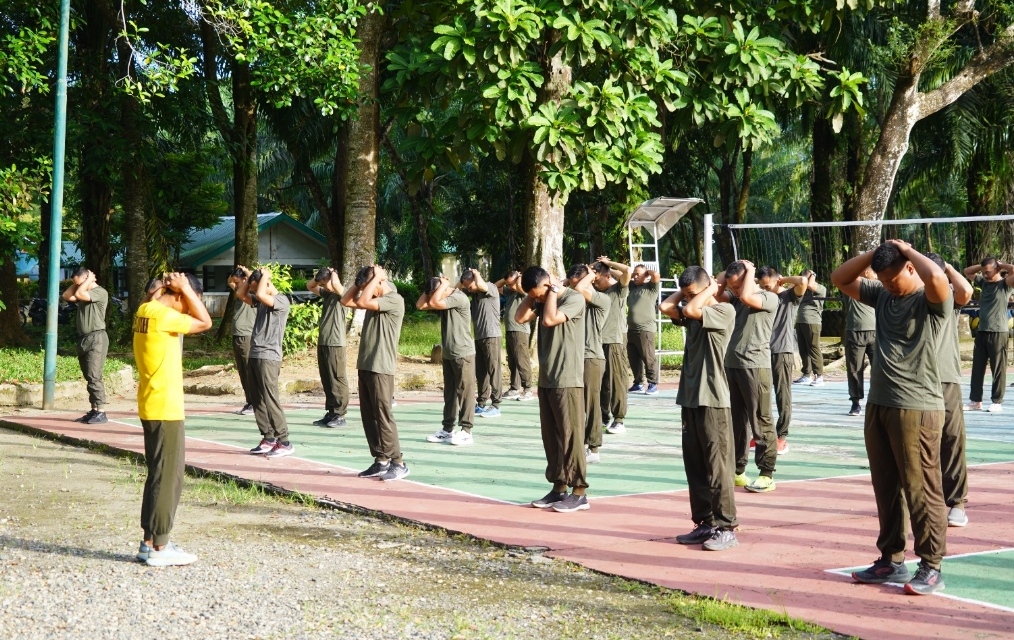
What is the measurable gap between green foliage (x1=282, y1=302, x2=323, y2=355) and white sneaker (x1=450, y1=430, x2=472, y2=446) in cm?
730

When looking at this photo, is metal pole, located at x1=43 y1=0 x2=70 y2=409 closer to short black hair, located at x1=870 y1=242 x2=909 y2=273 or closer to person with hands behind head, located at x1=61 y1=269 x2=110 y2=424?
person with hands behind head, located at x1=61 y1=269 x2=110 y2=424

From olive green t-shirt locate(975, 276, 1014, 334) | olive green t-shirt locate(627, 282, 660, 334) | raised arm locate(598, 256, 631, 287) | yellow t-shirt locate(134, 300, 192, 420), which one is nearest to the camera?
yellow t-shirt locate(134, 300, 192, 420)

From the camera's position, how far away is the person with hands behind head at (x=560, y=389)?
860 centimetres

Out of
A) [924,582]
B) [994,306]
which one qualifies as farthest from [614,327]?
[924,582]

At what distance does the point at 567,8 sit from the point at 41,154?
359 inches

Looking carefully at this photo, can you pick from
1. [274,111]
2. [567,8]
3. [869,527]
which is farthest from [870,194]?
[869,527]

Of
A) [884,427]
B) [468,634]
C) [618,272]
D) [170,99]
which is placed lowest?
[468,634]

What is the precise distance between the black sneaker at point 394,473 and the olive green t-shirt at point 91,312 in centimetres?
556

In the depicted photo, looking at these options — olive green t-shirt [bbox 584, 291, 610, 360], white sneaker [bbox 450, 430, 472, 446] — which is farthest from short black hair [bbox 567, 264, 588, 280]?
white sneaker [bbox 450, 430, 472, 446]

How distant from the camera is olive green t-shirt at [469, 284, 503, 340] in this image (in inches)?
558

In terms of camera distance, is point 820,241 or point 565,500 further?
point 820,241

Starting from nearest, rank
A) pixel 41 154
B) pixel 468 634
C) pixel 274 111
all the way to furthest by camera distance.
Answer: pixel 468 634
pixel 41 154
pixel 274 111

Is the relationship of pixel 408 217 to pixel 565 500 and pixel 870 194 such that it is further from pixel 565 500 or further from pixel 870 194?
pixel 565 500

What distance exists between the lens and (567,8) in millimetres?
14695
